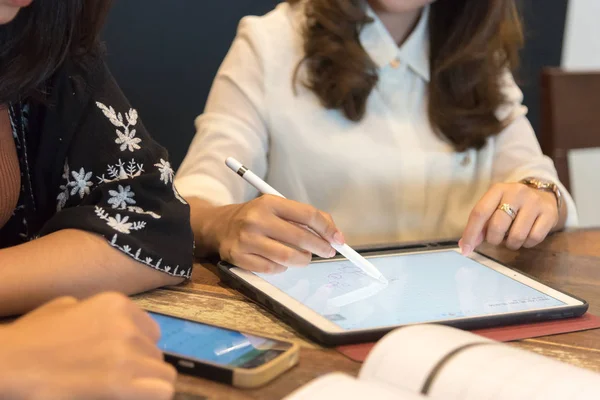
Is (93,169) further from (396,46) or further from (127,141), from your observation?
(396,46)

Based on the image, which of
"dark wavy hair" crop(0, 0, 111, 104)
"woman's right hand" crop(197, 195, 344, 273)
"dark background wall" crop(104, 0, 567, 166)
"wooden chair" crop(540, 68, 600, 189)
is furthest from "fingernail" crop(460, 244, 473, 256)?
"dark background wall" crop(104, 0, 567, 166)

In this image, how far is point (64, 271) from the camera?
0.64 metres

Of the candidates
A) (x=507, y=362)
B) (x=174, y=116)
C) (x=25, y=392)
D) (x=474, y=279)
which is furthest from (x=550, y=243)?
(x=174, y=116)

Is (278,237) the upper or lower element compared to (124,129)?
lower


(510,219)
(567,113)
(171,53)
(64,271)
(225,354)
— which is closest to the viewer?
(225,354)

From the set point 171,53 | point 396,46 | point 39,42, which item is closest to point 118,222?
point 39,42

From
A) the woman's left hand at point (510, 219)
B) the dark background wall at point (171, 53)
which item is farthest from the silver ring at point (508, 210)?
the dark background wall at point (171, 53)

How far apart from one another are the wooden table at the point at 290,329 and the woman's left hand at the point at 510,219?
0.09 ft

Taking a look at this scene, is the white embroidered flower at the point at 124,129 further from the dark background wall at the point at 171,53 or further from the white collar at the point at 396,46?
the dark background wall at the point at 171,53

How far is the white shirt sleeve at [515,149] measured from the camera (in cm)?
121

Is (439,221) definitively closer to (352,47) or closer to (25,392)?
(352,47)

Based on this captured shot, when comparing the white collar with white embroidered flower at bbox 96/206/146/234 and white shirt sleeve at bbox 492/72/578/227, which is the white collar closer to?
white shirt sleeve at bbox 492/72/578/227

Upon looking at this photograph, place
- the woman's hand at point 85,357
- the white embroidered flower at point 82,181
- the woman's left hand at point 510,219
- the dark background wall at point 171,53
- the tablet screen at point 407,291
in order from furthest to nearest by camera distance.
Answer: the dark background wall at point 171,53, the woman's left hand at point 510,219, the white embroidered flower at point 82,181, the tablet screen at point 407,291, the woman's hand at point 85,357

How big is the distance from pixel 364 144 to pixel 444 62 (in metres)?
0.21
